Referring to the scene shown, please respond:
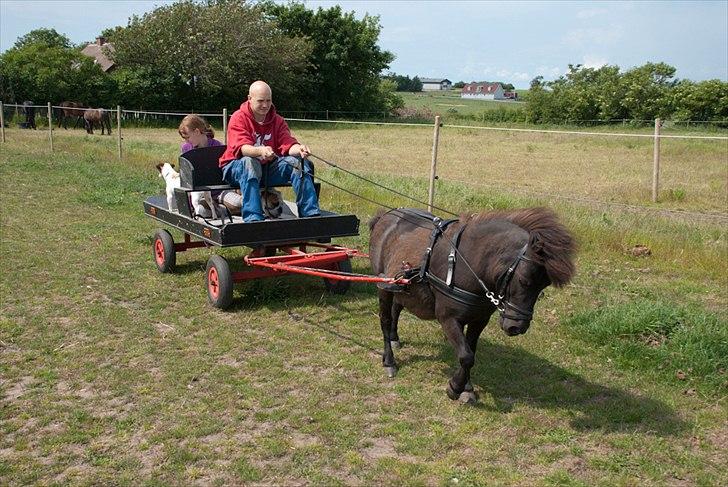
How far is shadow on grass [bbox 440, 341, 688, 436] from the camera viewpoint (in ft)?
14.4

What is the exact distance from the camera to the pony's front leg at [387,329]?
520 cm

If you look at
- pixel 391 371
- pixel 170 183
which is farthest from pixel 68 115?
pixel 391 371

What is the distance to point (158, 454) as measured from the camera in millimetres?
3875

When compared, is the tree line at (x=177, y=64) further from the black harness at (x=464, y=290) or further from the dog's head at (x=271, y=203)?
the black harness at (x=464, y=290)

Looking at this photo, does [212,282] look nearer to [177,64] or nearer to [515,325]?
[515,325]

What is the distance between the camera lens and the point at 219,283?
649cm

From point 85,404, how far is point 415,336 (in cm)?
285

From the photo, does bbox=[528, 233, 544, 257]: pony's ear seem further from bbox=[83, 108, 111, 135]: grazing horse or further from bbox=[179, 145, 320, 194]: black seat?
bbox=[83, 108, 111, 135]: grazing horse

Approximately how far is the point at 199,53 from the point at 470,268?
3860 cm

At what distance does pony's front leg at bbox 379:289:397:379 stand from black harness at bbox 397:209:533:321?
63 centimetres

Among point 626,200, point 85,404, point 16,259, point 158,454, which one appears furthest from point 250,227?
point 626,200

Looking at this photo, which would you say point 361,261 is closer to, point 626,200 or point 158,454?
point 158,454

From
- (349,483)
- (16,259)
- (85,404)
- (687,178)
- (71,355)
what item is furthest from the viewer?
(687,178)

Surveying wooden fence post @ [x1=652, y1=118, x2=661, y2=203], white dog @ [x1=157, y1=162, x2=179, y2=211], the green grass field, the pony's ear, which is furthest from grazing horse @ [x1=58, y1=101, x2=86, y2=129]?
the pony's ear
